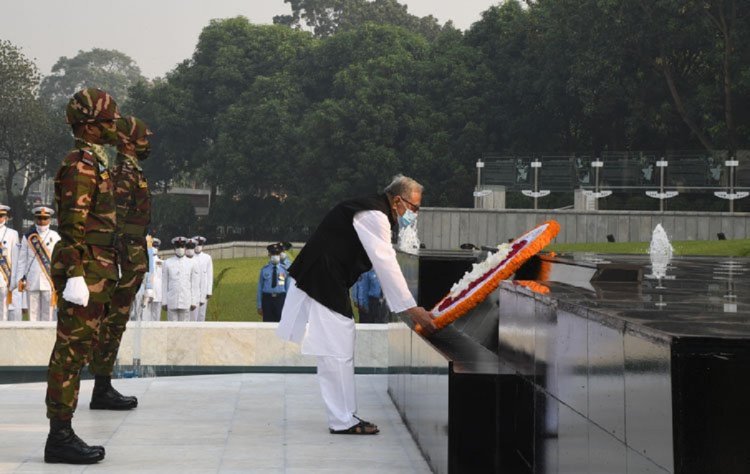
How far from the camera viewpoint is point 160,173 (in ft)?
251

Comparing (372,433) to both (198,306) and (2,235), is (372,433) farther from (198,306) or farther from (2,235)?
(198,306)

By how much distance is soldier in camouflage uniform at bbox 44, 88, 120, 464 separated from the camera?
6.68 metres

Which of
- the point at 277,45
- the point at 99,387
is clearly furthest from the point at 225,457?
the point at 277,45

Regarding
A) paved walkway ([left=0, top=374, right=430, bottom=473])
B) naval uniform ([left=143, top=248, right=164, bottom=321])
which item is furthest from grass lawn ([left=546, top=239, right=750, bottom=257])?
paved walkway ([left=0, top=374, right=430, bottom=473])

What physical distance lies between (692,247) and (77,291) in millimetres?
21174

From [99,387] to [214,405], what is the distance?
0.90m

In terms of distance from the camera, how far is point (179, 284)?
20000 millimetres

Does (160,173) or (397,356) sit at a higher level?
(160,173)

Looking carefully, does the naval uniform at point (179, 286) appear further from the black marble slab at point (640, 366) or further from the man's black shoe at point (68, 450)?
the black marble slab at point (640, 366)

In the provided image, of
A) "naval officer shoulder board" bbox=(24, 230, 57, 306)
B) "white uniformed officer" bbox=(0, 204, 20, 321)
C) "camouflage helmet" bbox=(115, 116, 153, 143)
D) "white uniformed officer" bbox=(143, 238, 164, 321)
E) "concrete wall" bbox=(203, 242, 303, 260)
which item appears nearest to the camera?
"camouflage helmet" bbox=(115, 116, 153, 143)

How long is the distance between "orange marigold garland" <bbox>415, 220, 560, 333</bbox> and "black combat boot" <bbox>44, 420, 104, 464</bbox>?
207 centimetres

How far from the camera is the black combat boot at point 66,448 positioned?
668 centimetres

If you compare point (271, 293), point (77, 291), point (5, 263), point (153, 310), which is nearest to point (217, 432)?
point (77, 291)

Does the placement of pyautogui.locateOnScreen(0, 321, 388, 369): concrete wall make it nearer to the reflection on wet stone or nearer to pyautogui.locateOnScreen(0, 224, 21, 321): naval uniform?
the reflection on wet stone
